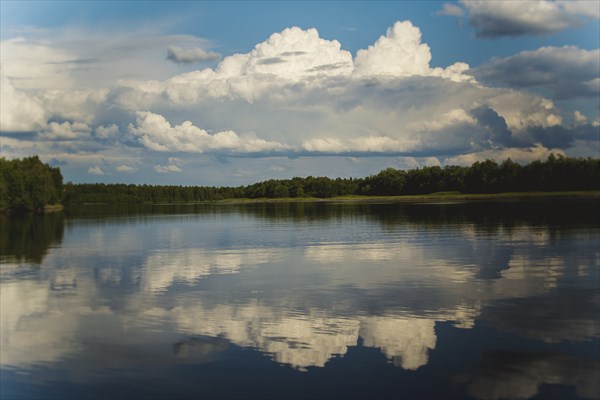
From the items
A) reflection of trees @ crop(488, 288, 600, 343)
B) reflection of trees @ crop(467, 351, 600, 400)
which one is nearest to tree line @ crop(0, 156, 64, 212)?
reflection of trees @ crop(488, 288, 600, 343)

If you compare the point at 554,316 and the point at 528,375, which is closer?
the point at 528,375

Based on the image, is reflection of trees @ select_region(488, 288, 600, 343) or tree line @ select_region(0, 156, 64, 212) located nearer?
reflection of trees @ select_region(488, 288, 600, 343)

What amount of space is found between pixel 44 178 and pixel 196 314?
559 feet

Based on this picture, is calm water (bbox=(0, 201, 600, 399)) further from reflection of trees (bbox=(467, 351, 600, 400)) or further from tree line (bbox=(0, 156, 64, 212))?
tree line (bbox=(0, 156, 64, 212))

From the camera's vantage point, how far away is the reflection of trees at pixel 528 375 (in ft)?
57.9

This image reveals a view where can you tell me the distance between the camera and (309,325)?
2564cm

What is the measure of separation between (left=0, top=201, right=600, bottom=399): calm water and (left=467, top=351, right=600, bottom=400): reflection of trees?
2.6 inches

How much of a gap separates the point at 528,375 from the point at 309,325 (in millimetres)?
9574

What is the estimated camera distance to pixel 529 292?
31656 mm

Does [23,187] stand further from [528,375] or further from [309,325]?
[528,375]

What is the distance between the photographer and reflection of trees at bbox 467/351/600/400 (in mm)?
17641

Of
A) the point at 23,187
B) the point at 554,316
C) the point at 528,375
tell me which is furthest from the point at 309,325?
the point at 23,187

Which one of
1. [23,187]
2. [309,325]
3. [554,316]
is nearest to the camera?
[309,325]

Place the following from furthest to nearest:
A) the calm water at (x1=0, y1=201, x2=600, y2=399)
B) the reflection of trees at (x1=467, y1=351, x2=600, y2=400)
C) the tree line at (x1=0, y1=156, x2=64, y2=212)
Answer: the tree line at (x1=0, y1=156, x2=64, y2=212) < the calm water at (x1=0, y1=201, x2=600, y2=399) < the reflection of trees at (x1=467, y1=351, x2=600, y2=400)
